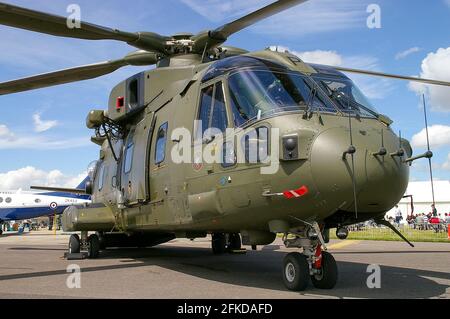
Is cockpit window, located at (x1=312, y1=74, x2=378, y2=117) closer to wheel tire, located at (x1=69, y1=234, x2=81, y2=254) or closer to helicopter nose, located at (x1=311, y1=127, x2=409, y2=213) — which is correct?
helicopter nose, located at (x1=311, y1=127, x2=409, y2=213)

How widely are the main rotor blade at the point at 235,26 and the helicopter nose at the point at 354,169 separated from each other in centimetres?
A: 261

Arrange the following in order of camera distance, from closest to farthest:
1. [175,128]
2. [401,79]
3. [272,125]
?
1. [272,125]
2. [175,128]
3. [401,79]

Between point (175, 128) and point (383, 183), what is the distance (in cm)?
407

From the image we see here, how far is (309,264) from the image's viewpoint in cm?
675

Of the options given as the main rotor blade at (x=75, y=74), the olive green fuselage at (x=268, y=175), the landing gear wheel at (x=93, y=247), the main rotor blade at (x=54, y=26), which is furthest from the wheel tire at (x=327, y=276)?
the landing gear wheel at (x=93, y=247)

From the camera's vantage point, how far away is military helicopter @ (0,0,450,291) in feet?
20.0

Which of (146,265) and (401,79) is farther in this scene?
(146,265)

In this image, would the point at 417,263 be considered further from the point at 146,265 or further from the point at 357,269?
the point at 146,265

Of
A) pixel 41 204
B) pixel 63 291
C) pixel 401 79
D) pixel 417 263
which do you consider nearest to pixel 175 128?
pixel 63 291

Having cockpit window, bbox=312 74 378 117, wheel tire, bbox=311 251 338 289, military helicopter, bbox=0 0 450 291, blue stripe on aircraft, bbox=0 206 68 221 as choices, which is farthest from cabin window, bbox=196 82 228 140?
blue stripe on aircraft, bbox=0 206 68 221

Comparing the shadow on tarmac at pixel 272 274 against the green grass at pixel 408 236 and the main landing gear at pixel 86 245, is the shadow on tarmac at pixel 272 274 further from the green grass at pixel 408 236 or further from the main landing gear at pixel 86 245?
the green grass at pixel 408 236

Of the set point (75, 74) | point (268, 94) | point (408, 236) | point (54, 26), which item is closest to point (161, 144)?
point (54, 26)
